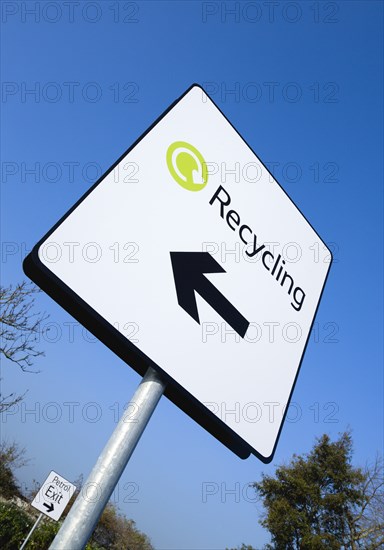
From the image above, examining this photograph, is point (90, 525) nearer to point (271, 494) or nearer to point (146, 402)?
point (146, 402)

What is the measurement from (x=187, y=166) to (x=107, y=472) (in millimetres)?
1110

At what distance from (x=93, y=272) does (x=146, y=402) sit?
1.34 ft

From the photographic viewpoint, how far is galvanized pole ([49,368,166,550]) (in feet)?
Answer: 2.96

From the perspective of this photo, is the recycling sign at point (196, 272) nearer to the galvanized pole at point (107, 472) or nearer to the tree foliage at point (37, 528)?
the galvanized pole at point (107, 472)

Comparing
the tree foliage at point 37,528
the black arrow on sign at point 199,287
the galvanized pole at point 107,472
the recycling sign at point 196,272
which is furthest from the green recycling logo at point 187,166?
the tree foliage at point 37,528

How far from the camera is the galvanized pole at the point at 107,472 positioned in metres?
0.90

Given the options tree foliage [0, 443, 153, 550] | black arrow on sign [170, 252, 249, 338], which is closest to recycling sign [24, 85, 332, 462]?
black arrow on sign [170, 252, 249, 338]

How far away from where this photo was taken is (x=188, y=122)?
1668 mm

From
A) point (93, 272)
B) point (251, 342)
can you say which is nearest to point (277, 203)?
point (251, 342)

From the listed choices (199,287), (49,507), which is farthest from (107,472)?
(49,507)

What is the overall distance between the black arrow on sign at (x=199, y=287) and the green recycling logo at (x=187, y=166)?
0.30m

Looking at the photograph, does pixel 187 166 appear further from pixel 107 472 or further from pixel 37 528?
pixel 37 528

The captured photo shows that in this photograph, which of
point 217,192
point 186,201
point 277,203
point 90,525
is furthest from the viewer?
point 277,203

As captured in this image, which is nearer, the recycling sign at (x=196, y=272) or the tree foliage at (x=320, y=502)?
the recycling sign at (x=196, y=272)
